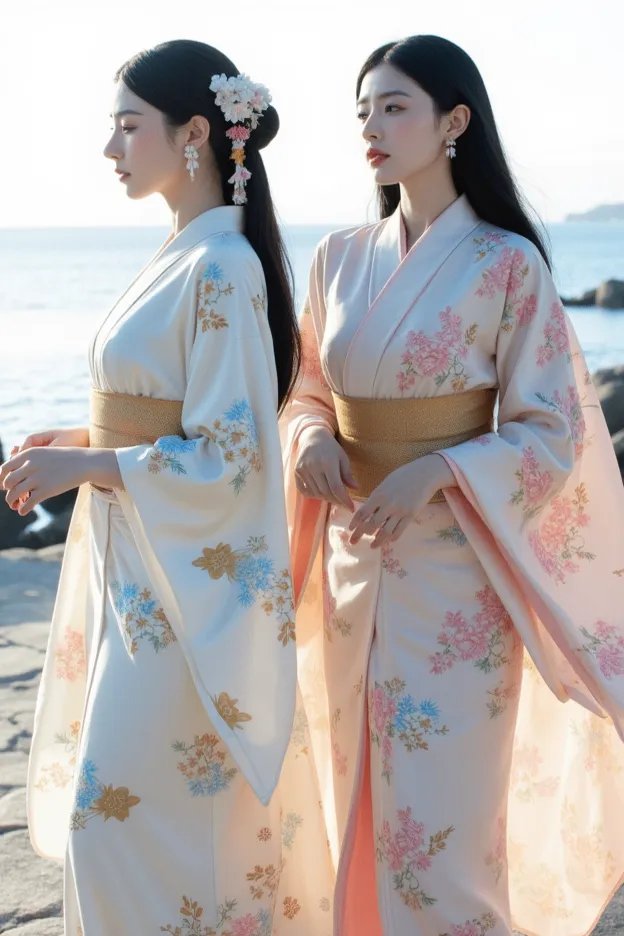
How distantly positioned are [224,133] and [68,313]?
2225cm

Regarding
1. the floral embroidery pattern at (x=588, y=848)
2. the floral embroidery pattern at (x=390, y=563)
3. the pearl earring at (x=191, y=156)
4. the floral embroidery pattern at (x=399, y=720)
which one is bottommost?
the floral embroidery pattern at (x=588, y=848)

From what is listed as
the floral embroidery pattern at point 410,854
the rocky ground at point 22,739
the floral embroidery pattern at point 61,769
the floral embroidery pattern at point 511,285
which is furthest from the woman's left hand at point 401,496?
the rocky ground at point 22,739

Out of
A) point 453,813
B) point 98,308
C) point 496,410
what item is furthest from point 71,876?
point 98,308

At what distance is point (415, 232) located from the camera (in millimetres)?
2473

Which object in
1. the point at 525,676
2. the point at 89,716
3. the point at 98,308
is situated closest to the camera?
the point at 89,716

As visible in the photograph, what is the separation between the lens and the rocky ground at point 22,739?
2.77m

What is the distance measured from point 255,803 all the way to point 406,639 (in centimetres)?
41

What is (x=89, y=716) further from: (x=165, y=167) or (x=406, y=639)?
(x=165, y=167)

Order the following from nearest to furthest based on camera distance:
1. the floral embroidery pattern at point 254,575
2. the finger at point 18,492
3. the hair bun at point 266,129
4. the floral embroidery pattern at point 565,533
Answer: the finger at point 18,492, the floral embroidery pattern at point 254,575, the hair bun at point 266,129, the floral embroidery pattern at point 565,533

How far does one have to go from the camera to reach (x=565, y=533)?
2.54 m

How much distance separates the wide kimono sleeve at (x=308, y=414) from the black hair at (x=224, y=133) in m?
0.17

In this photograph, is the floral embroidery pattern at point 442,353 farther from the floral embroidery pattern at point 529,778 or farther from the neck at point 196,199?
the floral embroidery pattern at point 529,778

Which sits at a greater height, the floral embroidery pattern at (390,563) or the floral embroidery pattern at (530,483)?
the floral embroidery pattern at (530,483)

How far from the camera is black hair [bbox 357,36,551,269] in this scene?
2.31 meters
